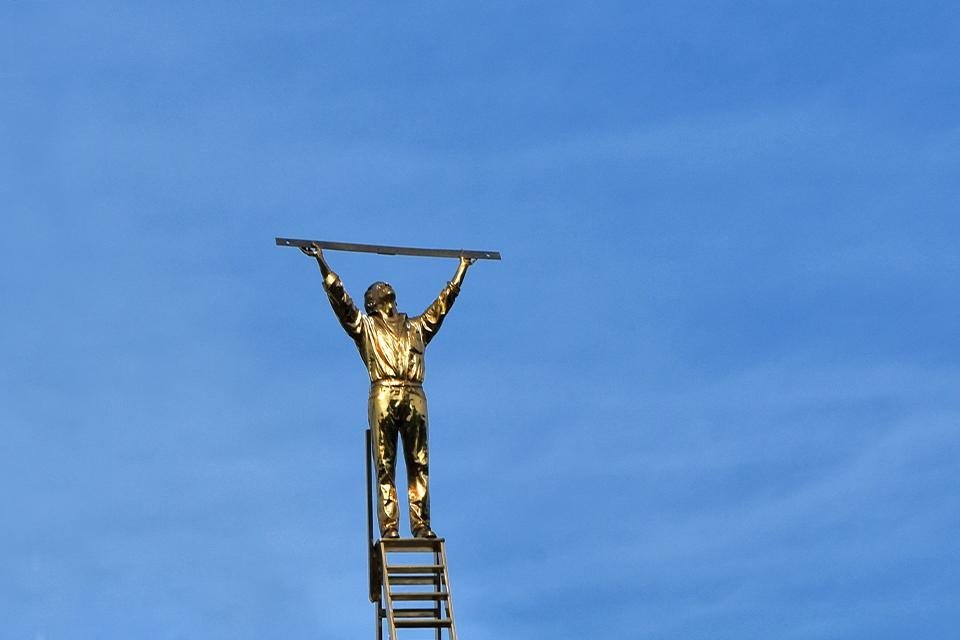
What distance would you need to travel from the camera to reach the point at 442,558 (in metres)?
34.2

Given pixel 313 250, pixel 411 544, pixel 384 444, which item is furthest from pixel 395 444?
pixel 313 250

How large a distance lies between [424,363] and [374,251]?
2.00 m

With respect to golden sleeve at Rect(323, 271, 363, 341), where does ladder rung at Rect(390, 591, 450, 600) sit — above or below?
below

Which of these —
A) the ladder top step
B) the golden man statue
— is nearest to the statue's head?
the golden man statue

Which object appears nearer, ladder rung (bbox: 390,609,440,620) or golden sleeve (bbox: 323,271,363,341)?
ladder rung (bbox: 390,609,440,620)

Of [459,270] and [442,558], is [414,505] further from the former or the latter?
[459,270]

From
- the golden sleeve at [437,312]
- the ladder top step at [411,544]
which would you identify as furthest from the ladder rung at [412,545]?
the golden sleeve at [437,312]

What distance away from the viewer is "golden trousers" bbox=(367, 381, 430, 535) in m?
35.1

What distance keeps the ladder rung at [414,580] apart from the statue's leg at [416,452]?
1.39 m

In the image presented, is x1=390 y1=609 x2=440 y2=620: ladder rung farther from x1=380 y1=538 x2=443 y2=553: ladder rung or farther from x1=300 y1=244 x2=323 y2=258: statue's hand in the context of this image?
x1=300 y1=244 x2=323 y2=258: statue's hand

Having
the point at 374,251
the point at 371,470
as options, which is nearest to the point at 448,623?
the point at 371,470

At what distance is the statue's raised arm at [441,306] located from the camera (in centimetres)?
3616

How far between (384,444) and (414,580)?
7.97 ft

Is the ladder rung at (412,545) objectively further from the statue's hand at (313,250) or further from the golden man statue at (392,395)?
the statue's hand at (313,250)
